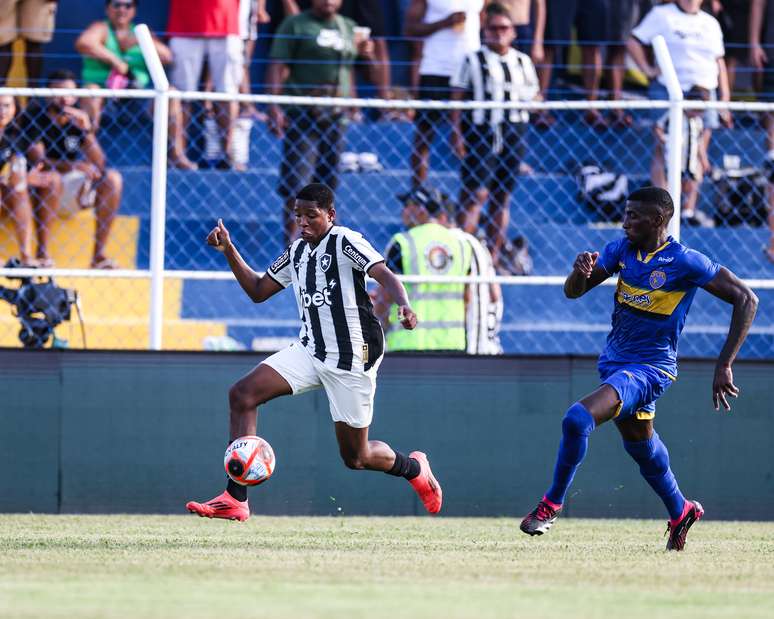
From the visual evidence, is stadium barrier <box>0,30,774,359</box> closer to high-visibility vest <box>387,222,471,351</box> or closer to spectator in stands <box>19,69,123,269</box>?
spectator in stands <box>19,69,123,269</box>

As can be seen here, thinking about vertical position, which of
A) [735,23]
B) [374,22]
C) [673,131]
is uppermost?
[735,23]

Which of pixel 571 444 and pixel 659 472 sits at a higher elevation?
pixel 571 444

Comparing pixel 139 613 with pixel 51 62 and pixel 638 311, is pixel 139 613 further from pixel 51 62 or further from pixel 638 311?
pixel 51 62

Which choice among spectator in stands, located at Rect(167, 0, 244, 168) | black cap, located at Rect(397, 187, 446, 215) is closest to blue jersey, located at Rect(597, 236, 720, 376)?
black cap, located at Rect(397, 187, 446, 215)

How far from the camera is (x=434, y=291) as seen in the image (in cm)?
1136

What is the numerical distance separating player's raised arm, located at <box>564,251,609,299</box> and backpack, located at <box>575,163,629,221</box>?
4917 mm

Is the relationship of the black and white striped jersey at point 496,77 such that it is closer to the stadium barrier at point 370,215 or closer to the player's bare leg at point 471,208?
the stadium barrier at point 370,215

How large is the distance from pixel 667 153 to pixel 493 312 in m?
1.82

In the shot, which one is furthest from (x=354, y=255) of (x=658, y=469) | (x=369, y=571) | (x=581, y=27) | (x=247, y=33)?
(x=581, y=27)

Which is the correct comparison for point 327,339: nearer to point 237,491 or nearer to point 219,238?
point 219,238

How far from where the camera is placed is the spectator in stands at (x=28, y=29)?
1438 cm

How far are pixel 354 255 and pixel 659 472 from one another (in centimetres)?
208

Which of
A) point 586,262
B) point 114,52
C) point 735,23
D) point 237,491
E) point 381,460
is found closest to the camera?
point 586,262

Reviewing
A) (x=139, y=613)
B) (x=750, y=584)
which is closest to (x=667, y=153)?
(x=750, y=584)
